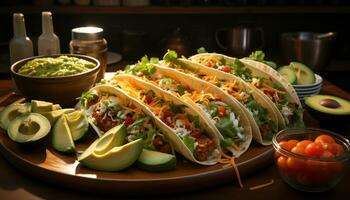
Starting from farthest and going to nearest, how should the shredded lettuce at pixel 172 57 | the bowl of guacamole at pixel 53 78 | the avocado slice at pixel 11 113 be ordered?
the shredded lettuce at pixel 172 57, the bowl of guacamole at pixel 53 78, the avocado slice at pixel 11 113

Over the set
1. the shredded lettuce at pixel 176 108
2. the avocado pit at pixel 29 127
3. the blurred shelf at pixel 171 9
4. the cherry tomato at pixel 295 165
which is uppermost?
the blurred shelf at pixel 171 9

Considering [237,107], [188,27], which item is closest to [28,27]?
[188,27]

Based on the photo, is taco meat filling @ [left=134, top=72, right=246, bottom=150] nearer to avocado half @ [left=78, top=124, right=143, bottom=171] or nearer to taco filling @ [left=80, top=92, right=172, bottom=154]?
taco filling @ [left=80, top=92, right=172, bottom=154]

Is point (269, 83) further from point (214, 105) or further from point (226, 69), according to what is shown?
point (214, 105)

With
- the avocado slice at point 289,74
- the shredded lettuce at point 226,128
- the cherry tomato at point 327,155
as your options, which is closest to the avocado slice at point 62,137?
the shredded lettuce at point 226,128

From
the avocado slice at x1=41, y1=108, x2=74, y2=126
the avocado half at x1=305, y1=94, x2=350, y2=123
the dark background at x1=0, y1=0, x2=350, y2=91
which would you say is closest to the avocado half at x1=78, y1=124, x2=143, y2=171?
the avocado slice at x1=41, y1=108, x2=74, y2=126

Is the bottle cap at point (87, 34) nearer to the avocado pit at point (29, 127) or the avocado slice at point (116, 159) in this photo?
the avocado pit at point (29, 127)

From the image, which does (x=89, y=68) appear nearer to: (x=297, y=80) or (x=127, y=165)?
(x=127, y=165)
